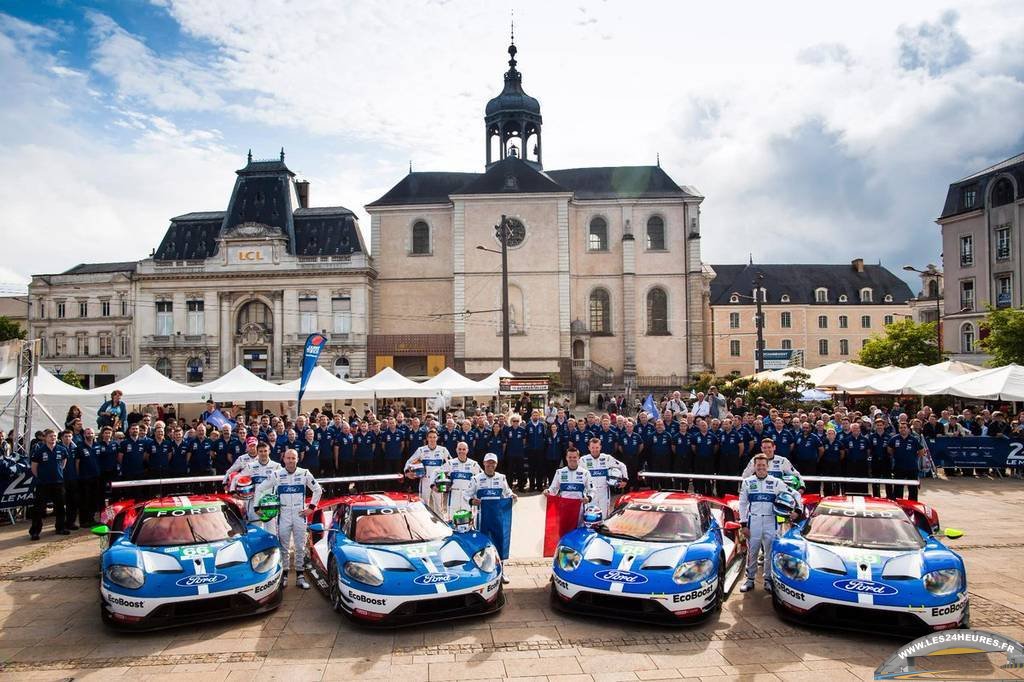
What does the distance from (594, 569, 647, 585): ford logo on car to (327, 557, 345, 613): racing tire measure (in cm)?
284

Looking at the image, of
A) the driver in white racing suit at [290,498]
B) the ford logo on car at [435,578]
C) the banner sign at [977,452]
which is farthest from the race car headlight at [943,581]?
the banner sign at [977,452]

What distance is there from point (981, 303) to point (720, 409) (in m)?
31.9

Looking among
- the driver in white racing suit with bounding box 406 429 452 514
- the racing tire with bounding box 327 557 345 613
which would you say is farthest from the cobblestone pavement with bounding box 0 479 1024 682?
the driver in white racing suit with bounding box 406 429 452 514

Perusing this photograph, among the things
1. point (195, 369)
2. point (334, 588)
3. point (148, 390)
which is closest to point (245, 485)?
point (334, 588)

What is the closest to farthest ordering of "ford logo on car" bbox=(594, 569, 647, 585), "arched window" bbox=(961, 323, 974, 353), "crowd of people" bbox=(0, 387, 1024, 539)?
"ford logo on car" bbox=(594, 569, 647, 585) → "crowd of people" bbox=(0, 387, 1024, 539) → "arched window" bbox=(961, 323, 974, 353)

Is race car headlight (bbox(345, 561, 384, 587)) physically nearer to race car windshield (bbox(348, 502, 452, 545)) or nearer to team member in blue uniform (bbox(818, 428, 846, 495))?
race car windshield (bbox(348, 502, 452, 545))

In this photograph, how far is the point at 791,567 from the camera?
8359mm

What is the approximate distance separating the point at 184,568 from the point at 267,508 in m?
1.82

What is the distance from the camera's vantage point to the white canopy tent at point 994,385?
71.6ft

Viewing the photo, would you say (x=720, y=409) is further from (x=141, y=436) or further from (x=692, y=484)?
(x=141, y=436)

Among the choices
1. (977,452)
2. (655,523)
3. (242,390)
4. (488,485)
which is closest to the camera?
(655,523)

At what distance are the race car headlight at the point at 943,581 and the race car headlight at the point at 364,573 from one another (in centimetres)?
560

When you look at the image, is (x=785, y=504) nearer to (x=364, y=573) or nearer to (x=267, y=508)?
(x=364, y=573)

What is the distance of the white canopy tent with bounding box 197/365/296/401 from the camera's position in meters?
25.1
